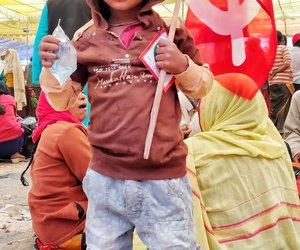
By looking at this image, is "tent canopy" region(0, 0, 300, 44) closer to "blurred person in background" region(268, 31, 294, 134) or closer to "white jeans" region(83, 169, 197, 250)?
"blurred person in background" region(268, 31, 294, 134)

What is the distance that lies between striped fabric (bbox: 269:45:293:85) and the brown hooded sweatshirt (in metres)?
4.53

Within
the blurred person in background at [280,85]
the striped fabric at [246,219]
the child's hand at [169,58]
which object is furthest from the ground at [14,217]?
the blurred person in background at [280,85]

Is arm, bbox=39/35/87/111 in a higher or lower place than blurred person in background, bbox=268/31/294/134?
higher

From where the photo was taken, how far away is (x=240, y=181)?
8.50 feet

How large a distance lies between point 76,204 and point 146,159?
1.35m

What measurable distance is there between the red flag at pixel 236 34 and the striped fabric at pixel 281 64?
4299 mm

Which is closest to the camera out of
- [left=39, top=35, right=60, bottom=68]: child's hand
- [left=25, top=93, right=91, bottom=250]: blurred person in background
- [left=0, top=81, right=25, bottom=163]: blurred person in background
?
[left=39, top=35, right=60, bottom=68]: child's hand

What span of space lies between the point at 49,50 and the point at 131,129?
0.38 meters

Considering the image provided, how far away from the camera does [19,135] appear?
22.6ft

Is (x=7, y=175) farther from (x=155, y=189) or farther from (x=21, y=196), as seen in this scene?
(x=155, y=189)

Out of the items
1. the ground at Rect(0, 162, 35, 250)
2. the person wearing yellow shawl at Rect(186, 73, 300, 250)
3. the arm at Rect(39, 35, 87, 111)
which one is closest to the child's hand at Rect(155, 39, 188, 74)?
the arm at Rect(39, 35, 87, 111)

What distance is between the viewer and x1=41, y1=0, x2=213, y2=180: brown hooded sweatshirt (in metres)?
1.60

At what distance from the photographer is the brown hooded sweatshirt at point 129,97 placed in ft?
5.24

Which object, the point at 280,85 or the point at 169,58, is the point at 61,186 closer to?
the point at 169,58
